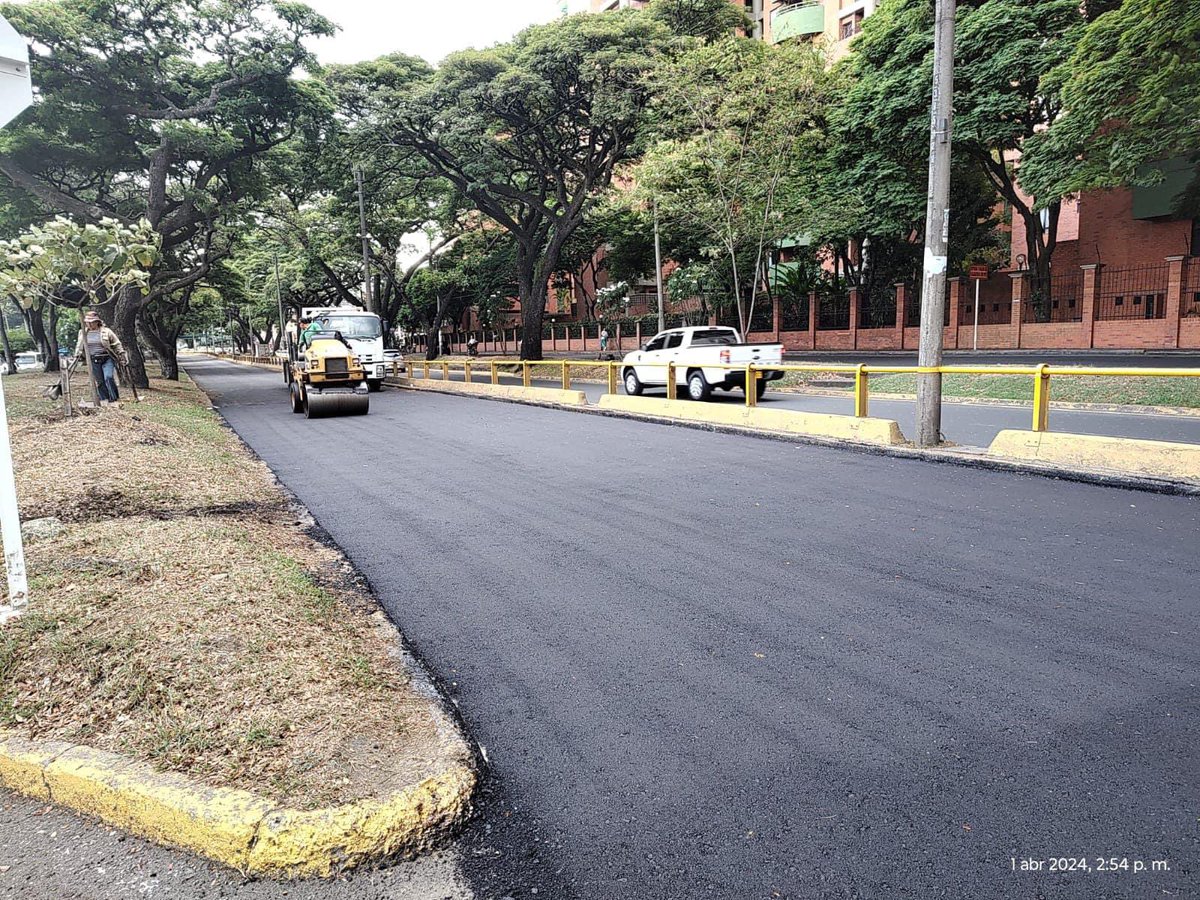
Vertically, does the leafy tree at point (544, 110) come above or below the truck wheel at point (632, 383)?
above

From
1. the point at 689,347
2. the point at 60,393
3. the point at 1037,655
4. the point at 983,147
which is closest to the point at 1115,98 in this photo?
the point at 983,147

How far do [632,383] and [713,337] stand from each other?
2.71 meters

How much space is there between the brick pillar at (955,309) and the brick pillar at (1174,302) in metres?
6.54

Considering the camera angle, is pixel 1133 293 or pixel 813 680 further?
pixel 1133 293

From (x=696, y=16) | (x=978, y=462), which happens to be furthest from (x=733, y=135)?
(x=978, y=462)

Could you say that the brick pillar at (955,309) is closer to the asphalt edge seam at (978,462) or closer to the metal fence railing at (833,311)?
the metal fence railing at (833,311)

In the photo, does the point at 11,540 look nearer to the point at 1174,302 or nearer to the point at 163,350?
the point at 1174,302

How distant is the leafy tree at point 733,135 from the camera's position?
74.3 ft

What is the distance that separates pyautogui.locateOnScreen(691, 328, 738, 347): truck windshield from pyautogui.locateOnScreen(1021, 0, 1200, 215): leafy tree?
11.6 m

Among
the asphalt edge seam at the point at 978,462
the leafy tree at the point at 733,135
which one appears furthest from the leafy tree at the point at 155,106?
the asphalt edge seam at the point at 978,462

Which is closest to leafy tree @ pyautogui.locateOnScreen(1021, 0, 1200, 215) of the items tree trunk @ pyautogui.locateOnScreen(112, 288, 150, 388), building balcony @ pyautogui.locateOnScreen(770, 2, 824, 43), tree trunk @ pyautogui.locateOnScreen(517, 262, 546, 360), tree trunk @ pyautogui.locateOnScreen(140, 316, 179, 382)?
tree trunk @ pyautogui.locateOnScreen(517, 262, 546, 360)

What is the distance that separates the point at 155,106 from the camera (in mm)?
20641

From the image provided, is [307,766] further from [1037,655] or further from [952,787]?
[1037,655]

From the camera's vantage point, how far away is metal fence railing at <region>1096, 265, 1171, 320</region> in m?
23.6
